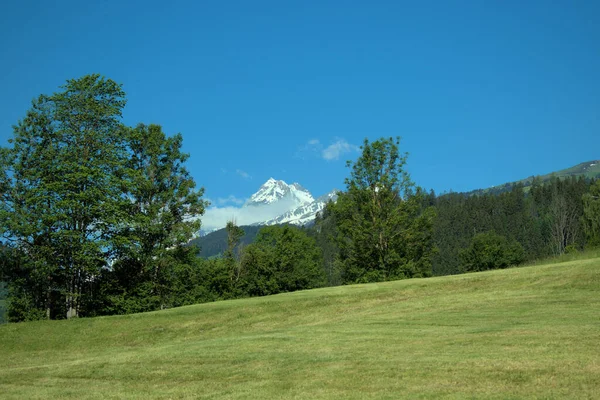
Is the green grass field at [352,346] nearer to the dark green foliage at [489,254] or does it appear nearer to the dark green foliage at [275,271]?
the dark green foliage at [275,271]

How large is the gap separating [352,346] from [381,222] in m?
33.3

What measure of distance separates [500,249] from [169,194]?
88.7 metres

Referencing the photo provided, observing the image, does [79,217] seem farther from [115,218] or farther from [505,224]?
[505,224]

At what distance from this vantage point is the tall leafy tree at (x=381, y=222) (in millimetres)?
50312

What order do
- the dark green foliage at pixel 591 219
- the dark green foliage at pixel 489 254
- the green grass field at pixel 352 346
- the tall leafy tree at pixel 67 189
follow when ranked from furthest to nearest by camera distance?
the dark green foliage at pixel 489 254 → the dark green foliage at pixel 591 219 → the tall leafy tree at pixel 67 189 → the green grass field at pixel 352 346

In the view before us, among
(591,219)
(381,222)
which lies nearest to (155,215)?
(381,222)

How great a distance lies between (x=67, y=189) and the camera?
3559 centimetres

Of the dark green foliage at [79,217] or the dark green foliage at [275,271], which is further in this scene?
the dark green foliage at [275,271]

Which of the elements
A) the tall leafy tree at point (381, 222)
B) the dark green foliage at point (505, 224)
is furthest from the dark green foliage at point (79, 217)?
the dark green foliage at point (505, 224)

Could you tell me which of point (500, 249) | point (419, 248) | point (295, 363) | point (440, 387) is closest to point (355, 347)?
point (295, 363)

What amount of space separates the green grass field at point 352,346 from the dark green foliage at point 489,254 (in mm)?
87791

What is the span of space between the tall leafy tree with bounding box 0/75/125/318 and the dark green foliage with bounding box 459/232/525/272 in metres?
91.3

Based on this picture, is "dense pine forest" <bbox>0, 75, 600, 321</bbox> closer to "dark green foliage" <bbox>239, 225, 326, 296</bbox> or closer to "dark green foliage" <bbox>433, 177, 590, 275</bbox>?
"dark green foliage" <bbox>239, 225, 326, 296</bbox>

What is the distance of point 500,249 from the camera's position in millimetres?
Result: 113312
